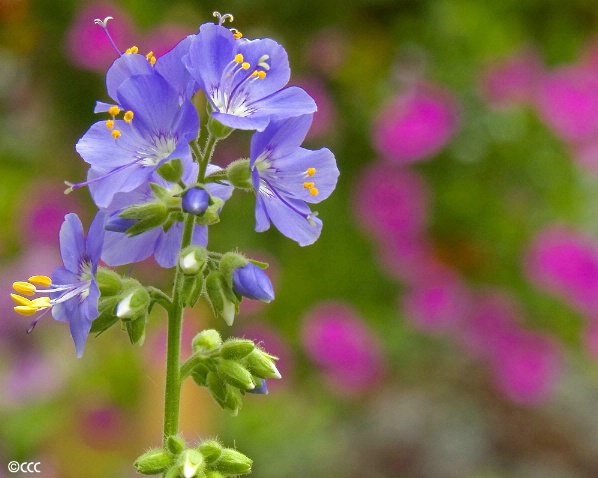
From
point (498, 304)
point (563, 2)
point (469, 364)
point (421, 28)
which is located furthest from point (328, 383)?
point (563, 2)

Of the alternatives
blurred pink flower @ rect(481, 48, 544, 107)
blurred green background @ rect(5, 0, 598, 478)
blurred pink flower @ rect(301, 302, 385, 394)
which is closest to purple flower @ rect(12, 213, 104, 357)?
blurred green background @ rect(5, 0, 598, 478)

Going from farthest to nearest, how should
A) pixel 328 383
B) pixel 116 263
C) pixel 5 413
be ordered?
pixel 328 383
pixel 5 413
pixel 116 263

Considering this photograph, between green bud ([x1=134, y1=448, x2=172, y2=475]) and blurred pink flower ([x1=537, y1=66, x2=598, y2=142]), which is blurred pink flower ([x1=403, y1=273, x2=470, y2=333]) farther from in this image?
green bud ([x1=134, y1=448, x2=172, y2=475])

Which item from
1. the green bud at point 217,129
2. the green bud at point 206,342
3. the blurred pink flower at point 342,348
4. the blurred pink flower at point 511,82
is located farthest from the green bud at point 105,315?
the blurred pink flower at point 511,82

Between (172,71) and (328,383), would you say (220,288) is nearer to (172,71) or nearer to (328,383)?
(172,71)

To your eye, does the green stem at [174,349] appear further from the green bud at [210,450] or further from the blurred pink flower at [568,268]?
the blurred pink flower at [568,268]

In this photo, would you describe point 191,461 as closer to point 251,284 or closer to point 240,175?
point 251,284
